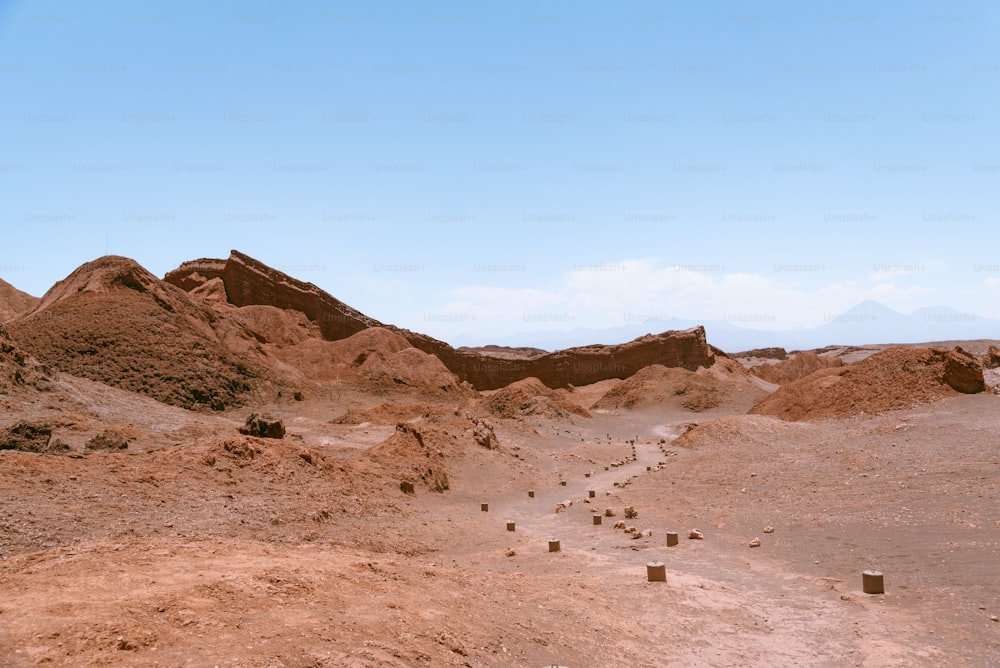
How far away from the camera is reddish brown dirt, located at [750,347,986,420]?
29.2m

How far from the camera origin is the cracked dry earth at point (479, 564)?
20.1ft

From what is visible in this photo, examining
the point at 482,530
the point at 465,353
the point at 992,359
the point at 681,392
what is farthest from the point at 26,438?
the point at 465,353

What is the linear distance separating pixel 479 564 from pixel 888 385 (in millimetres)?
27017

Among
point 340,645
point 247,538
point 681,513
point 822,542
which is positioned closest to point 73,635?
point 340,645

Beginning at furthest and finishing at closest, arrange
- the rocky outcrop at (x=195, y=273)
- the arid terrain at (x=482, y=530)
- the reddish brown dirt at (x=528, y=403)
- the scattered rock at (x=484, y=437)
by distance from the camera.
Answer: the rocky outcrop at (x=195, y=273)
the reddish brown dirt at (x=528, y=403)
the scattered rock at (x=484, y=437)
the arid terrain at (x=482, y=530)

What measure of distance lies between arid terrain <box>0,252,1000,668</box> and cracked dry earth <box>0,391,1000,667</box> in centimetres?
5

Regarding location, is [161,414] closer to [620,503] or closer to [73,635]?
[620,503]

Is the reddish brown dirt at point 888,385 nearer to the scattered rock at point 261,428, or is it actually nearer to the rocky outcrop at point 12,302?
the scattered rock at point 261,428

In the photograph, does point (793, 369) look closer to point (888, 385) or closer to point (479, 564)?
point (888, 385)

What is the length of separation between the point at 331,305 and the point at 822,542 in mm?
59779

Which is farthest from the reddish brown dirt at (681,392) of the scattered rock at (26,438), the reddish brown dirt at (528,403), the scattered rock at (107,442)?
the scattered rock at (26,438)

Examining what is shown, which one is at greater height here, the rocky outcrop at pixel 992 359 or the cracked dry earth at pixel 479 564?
the rocky outcrop at pixel 992 359

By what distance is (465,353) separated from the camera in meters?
72.9

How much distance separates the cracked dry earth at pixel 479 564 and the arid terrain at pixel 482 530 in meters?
0.05
